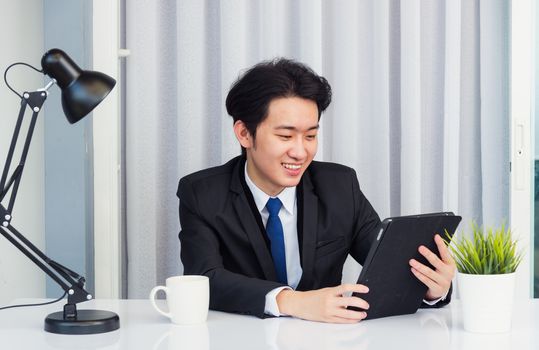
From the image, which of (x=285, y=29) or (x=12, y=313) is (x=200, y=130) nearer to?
(x=285, y=29)

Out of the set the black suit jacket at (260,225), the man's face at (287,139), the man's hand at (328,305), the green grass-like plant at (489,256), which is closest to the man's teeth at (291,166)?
the man's face at (287,139)

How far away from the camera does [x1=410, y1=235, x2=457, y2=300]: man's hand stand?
1.65 m

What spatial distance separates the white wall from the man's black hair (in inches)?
24.4

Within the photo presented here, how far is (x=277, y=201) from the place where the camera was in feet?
6.88

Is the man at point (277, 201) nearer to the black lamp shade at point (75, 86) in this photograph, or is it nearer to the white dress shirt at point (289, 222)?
the white dress shirt at point (289, 222)

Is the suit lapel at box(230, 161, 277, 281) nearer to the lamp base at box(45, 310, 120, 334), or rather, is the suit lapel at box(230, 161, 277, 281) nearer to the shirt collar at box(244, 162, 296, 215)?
the shirt collar at box(244, 162, 296, 215)

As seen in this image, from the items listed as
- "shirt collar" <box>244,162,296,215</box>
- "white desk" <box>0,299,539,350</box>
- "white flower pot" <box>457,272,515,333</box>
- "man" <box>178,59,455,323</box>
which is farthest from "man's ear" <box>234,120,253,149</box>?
"white flower pot" <box>457,272,515,333</box>

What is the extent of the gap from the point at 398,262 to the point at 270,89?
0.67 m

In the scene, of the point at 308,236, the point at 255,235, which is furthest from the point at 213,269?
the point at 308,236

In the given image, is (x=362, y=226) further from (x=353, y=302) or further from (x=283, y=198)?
(x=353, y=302)

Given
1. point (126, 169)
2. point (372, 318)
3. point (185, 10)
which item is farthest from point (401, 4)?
point (372, 318)

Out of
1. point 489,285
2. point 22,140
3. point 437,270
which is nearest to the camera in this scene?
point 489,285

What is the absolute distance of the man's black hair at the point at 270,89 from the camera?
2080 millimetres

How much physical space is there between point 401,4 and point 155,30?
79 centimetres
